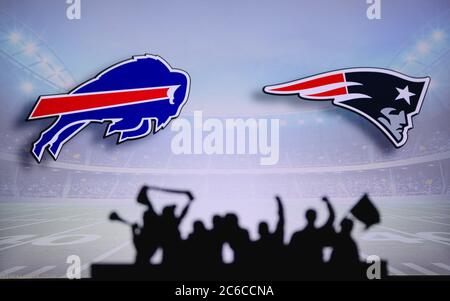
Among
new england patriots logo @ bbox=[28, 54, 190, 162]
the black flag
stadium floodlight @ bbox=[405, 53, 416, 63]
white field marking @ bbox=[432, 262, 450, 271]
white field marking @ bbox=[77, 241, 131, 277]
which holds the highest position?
stadium floodlight @ bbox=[405, 53, 416, 63]

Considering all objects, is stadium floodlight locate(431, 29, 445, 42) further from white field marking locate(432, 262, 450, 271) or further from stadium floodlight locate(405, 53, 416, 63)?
white field marking locate(432, 262, 450, 271)

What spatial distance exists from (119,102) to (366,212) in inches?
98.6

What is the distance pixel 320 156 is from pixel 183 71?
5.20 feet

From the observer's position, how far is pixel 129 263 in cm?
323

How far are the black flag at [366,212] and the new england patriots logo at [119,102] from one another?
187 cm

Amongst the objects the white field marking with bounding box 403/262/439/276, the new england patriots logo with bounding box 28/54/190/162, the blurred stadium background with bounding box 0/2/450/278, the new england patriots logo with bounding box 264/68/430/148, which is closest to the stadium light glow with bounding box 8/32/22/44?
the blurred stadium background with bounding box 0/2/450/278

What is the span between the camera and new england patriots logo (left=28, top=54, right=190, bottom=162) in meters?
3.34

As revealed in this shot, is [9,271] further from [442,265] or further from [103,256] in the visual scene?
[442,265]

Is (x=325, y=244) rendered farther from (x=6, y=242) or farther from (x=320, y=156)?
(x=6, y=242)

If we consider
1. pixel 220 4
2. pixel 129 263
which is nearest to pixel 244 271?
pixel 129 263

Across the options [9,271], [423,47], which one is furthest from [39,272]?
[423,47]

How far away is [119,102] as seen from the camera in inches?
133

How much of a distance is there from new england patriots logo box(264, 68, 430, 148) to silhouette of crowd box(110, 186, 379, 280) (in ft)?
2.86

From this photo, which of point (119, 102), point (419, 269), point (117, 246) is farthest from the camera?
point (119, 102)
